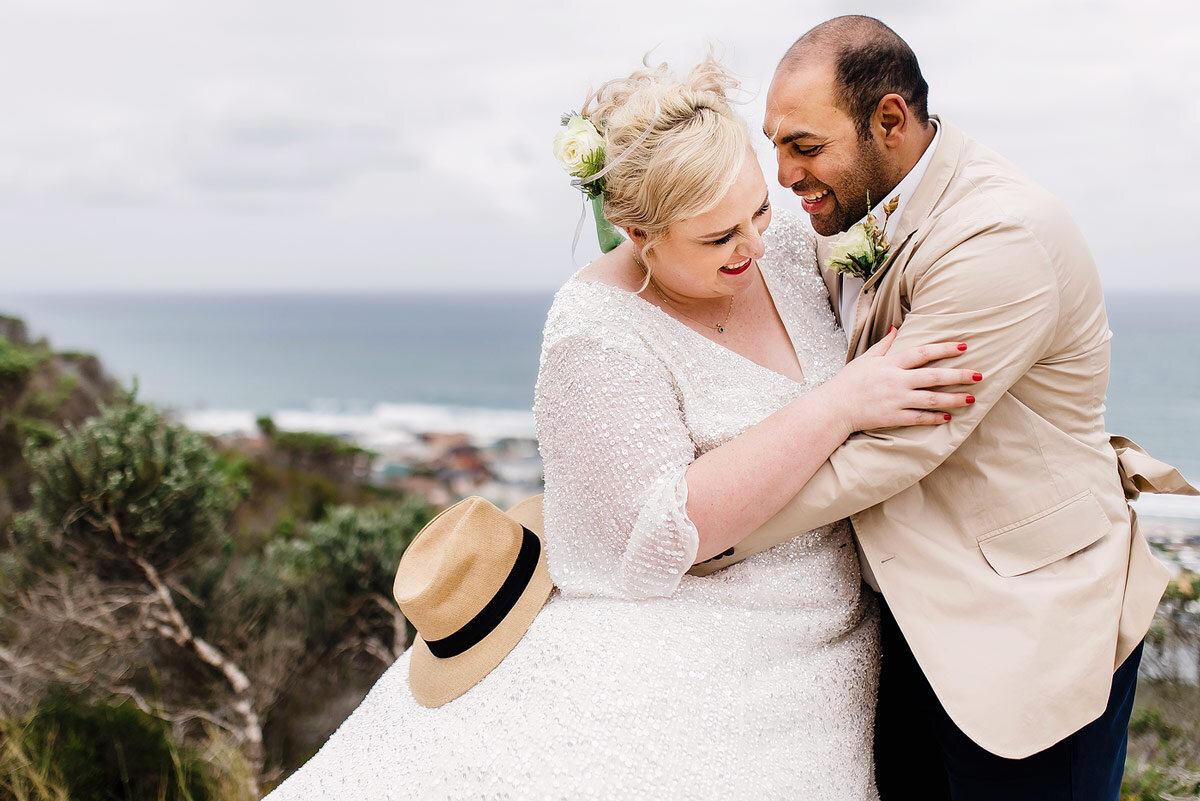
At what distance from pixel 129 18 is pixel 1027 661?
785 inches

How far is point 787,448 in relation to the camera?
1983 mm

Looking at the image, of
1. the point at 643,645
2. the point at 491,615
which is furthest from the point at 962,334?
the point at 491,615

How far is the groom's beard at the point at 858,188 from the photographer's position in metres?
2.21

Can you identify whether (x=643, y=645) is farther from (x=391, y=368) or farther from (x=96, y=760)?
(x=391, y=368)

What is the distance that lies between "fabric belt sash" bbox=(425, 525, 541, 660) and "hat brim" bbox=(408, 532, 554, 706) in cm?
1

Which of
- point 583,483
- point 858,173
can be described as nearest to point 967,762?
point 583,483

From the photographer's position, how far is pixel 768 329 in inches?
98.9

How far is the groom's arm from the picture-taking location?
1.80 meters

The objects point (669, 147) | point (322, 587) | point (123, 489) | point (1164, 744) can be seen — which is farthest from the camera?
point (322, 587)

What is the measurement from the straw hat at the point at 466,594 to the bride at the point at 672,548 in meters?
0.06

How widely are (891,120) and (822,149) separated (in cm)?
19

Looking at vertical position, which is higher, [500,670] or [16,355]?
[500,670]

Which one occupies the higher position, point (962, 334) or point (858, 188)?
point (858, 188)

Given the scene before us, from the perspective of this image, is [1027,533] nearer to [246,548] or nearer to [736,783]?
[736,783]
